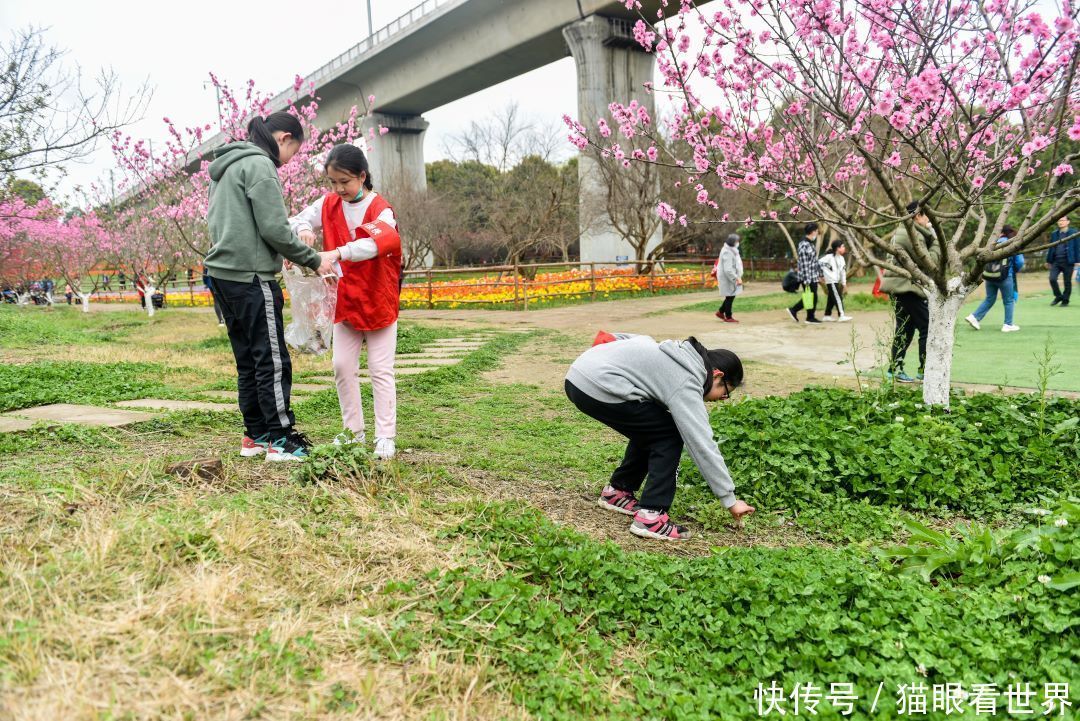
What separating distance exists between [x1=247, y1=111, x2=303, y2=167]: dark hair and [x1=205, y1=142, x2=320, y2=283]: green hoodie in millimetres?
101

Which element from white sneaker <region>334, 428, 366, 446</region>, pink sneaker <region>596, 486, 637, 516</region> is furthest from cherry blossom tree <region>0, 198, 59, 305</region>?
pink sneaker <region>596, 486, 637, 516</region>

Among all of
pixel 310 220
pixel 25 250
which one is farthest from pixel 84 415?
pixel 25 250

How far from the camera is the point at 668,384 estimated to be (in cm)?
299

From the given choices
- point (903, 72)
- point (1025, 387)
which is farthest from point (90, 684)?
point (1025, 387)

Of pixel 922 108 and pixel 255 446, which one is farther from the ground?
pixel 922 108

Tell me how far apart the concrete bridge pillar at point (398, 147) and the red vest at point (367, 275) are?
3413 cm

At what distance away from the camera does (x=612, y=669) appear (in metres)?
2.07

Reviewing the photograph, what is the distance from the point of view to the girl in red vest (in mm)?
3410

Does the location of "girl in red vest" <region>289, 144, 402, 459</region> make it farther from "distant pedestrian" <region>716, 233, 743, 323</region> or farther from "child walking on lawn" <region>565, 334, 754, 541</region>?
"distant pedestrian" <region>716, 233, 743, 323</region>

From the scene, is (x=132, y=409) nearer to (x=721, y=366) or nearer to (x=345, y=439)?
(x=345, y=439)

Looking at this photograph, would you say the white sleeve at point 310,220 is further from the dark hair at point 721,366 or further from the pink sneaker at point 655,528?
the pink sneaker at point 655,528

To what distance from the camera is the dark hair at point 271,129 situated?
351 cm

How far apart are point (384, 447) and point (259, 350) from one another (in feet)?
2.65

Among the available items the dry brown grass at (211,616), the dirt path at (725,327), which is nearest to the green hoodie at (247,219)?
the dry brown grass at (211,616)
